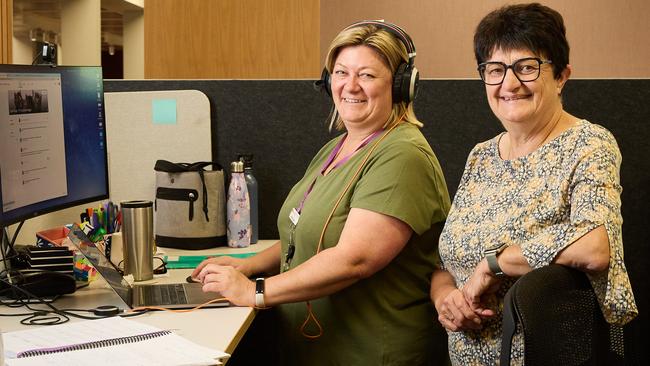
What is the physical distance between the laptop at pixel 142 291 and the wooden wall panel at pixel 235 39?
4.27 ft

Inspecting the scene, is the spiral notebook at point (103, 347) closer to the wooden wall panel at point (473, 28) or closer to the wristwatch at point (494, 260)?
the wristwatch at point (494, 260)

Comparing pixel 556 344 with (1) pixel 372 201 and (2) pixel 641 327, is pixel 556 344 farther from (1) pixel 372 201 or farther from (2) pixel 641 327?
(2) pixel 641 327

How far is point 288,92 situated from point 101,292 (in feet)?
Result: 3.18

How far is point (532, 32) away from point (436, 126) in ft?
2.92

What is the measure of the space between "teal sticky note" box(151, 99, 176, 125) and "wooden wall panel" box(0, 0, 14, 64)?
1.57 ft

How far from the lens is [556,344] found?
4.15ft

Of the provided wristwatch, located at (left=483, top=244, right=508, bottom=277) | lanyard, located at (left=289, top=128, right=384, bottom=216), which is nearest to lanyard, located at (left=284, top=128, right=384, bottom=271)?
lanyard, located at (left=289, top=128, right=384, bottom=216)

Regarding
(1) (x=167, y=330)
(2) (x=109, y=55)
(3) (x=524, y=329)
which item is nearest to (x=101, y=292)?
(1) (x=167, y=330)

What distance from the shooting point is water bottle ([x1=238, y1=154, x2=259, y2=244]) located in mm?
2373

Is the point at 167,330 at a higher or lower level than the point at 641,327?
higher


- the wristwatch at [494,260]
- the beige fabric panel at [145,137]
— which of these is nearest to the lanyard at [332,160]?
the wristwatch at [494,260]

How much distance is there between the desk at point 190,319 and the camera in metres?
1.38

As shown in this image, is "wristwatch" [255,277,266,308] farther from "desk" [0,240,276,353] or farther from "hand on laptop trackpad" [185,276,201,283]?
"hand on laptop trackpad" [185,276,201,283]

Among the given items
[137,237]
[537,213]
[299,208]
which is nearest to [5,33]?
[137,237]
